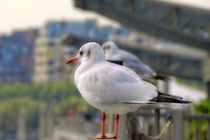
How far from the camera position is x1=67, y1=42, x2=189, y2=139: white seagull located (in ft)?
16.7

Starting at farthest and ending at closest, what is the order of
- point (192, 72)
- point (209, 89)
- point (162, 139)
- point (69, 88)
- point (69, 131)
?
point (69, 88)
point (69, 131)
point (192, 72)
point (209, 89)
point (162, 139)

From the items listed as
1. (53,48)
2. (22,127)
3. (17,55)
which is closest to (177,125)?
(22,127)

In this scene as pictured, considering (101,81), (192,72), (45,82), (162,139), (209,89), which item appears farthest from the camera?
(45,82)

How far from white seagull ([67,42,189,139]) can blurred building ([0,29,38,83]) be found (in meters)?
169

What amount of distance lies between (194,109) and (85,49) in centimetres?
610

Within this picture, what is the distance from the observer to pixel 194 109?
1123 centimetres

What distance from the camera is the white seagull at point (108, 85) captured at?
510 centimetres

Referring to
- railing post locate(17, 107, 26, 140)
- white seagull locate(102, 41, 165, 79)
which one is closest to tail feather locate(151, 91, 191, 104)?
white seagull locate(102, 41, 165, 79)

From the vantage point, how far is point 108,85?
17.0 feet

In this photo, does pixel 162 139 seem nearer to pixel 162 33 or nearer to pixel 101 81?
pixel 101 81

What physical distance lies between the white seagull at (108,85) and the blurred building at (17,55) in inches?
6662

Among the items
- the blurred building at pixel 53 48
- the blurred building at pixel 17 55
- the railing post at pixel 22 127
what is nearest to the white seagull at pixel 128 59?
the railing post at pixel 22 127

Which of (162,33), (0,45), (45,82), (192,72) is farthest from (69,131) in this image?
(0,45)

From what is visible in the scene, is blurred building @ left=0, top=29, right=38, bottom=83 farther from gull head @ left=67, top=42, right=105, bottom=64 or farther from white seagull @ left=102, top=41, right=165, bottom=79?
gull head @ left=67, top=42, right=105, bottom=64
